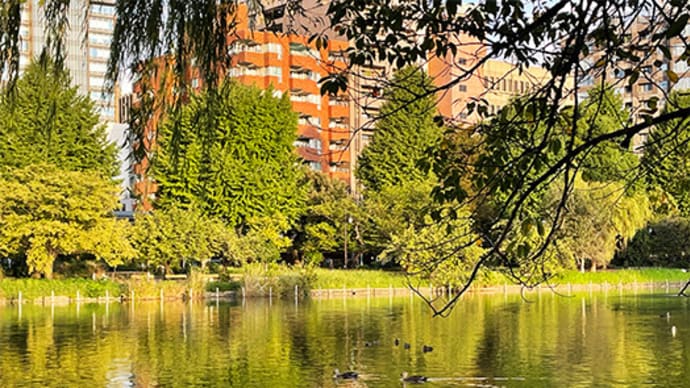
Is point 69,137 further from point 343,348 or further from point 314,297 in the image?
point 343,348

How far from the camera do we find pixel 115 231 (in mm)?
48125

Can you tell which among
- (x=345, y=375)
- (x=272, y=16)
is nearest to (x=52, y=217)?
(x=345, y=375)

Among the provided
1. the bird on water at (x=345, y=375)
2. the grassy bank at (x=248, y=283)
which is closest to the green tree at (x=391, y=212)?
the grassy bank at (x=248, y=283)

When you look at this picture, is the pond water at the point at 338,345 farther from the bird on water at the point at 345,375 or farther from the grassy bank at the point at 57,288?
the grassy bank at the point at 57,288

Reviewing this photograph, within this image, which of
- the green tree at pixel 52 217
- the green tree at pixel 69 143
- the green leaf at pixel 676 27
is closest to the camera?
the green leaf at pixel 676 27

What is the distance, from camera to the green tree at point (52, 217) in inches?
1801

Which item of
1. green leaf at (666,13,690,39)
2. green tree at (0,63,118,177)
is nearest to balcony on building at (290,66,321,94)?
green tree at (0,63,118,177)

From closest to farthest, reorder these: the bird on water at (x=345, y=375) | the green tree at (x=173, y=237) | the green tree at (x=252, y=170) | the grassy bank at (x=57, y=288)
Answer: the bird on water at (x=345, y=375)
the grassy bank at (x=57, y=288)
the green tree at (x=173, y=237)
the green tree at (x=252, y=170)

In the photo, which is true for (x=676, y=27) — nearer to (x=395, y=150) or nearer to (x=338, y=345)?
(x=338, y=345)

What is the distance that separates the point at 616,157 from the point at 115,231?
28.6 m

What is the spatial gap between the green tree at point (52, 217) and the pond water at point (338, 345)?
10.5 ft

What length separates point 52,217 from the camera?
46.2 m

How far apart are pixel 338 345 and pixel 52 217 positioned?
69.6 feet

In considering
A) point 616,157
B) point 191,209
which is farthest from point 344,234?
point 616,157
